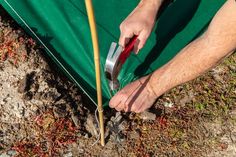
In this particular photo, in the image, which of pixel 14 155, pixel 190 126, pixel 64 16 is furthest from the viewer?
pixel 64 16

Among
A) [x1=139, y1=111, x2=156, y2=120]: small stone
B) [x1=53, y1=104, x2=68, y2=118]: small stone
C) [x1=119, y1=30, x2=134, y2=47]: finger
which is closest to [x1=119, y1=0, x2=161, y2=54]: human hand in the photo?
[x1=119, y1=30, x2=134, y2=47]: finger

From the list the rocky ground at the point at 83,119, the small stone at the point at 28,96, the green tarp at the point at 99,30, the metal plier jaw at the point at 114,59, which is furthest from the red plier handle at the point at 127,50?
the small stone at the point at 28,96

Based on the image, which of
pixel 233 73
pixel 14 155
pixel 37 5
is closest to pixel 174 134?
pixel 233 73

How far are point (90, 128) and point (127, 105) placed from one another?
24cm

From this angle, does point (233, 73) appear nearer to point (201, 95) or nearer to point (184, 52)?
point (201, 95)

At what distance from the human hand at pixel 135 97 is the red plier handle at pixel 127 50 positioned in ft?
0.88

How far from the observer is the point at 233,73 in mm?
3221

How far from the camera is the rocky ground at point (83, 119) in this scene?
9.25ft

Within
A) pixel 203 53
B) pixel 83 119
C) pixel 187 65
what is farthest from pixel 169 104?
pixel 83 119

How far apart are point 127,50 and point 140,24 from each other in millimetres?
208

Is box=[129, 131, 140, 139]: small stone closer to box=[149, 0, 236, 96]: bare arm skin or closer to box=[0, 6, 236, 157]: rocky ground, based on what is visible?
box=[0, 6, 236, 157]: rocky ground

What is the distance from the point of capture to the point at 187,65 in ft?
9.33

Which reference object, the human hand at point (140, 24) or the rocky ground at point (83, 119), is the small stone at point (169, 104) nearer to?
the rocky ground at point (83, 119)

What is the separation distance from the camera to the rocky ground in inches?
111
